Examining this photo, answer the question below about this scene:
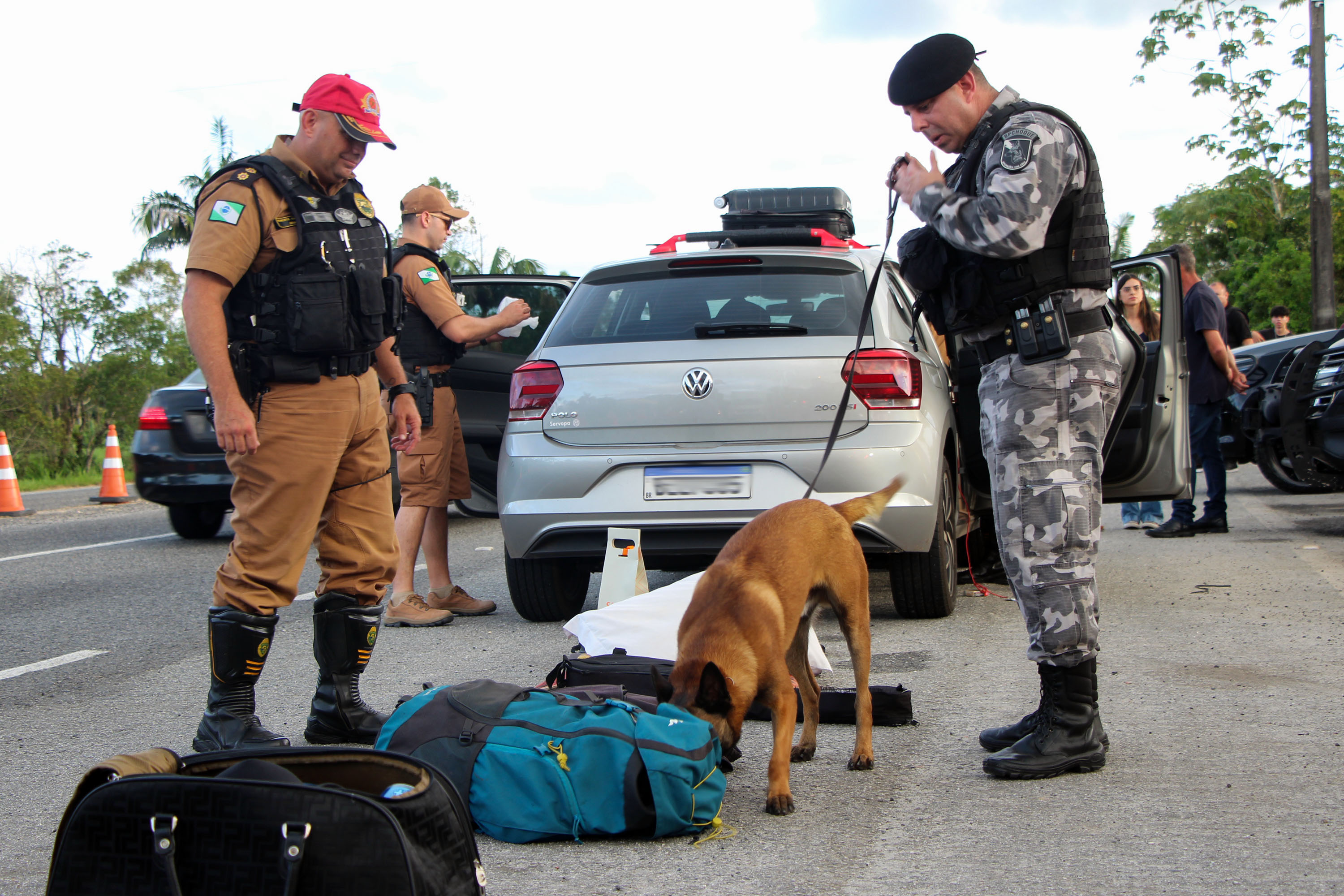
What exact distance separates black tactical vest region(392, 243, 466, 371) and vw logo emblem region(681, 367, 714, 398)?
4.59ft

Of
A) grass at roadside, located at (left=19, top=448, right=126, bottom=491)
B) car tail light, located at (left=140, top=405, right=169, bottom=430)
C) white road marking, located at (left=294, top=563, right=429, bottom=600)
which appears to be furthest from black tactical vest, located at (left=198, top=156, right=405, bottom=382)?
grass at roadside, located at (left=19, top=448, right=126, bottom=491)

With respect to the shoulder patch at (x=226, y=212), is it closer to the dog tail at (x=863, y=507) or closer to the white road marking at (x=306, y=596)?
the dog tail at (x=863, y=507)

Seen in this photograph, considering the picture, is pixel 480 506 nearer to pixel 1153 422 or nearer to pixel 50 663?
pixel 50 663

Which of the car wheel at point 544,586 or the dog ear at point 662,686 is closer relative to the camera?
the dog ear at point 662,686

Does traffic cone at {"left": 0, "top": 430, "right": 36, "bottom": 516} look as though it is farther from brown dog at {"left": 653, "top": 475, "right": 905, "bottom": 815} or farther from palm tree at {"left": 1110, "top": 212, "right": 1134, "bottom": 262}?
palm tree at {"left": 1110, "top": 212, "right": 1134, "bottom": 262}

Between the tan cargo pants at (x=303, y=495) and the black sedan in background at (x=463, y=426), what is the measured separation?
114 inches

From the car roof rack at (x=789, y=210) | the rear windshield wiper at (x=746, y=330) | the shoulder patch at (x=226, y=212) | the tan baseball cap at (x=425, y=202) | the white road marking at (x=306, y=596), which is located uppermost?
the car roof rack at (x=789, y=210)

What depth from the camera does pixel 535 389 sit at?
203 inches

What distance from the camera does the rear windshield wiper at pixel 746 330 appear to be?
499 centimetres

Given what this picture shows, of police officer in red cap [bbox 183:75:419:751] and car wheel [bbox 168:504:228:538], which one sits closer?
police officer in red cap [bbox 183:75:419:751]

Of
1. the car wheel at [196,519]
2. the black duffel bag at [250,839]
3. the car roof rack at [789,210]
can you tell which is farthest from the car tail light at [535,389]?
the car wheel at [196,519]

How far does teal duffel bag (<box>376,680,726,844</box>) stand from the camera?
2.65 metres

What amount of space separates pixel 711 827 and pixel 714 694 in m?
0.32

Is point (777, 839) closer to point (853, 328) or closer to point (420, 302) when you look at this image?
point (853, 328)
